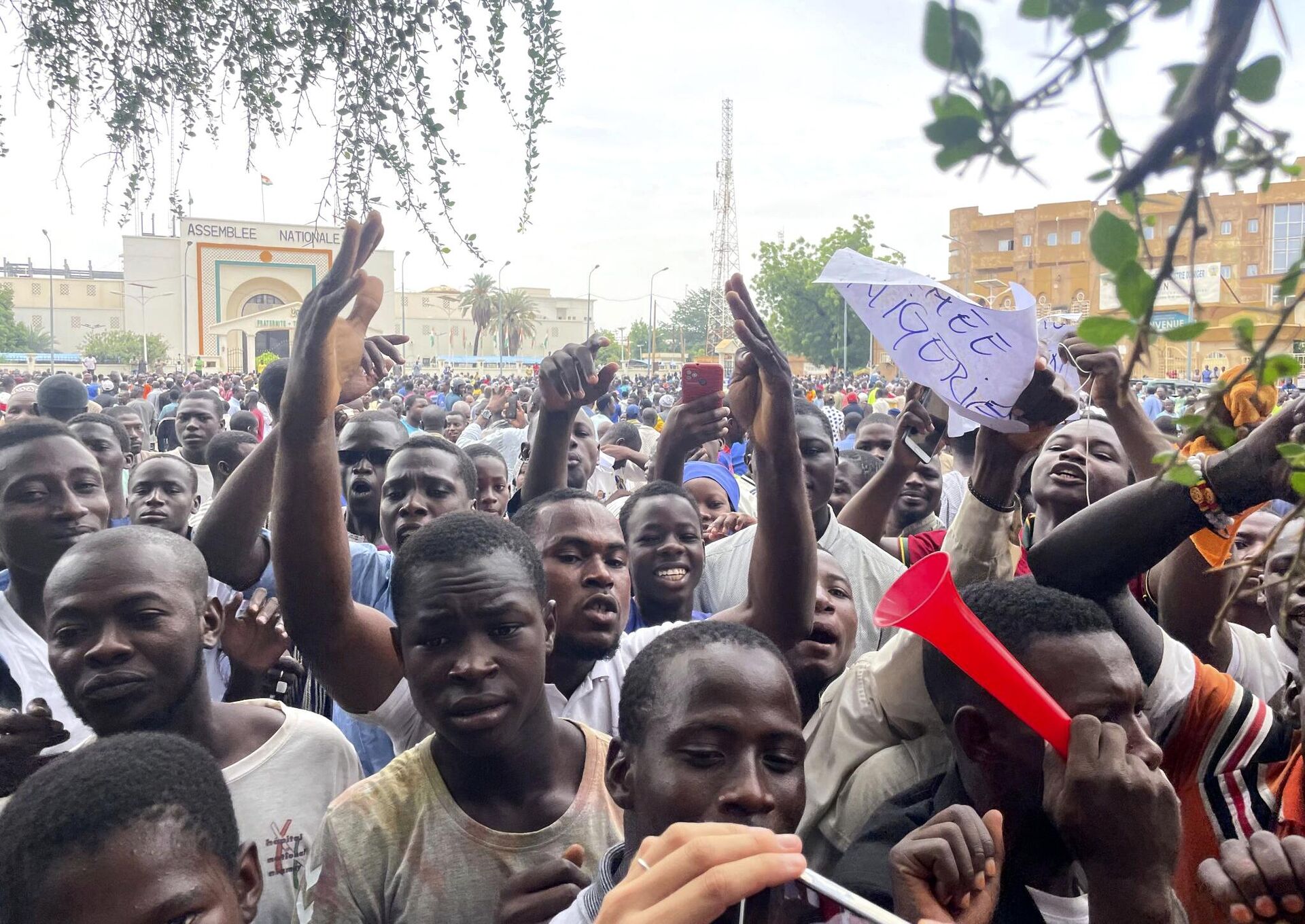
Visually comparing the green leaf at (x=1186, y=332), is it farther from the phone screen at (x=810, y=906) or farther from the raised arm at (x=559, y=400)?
the raised arm at (x=559, y=400)

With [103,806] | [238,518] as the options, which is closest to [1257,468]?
[103,806]

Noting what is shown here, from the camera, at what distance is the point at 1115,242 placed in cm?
85

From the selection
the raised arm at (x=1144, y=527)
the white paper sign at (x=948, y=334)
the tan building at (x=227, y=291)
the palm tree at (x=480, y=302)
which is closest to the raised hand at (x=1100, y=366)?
the white paper sign at (x=948, y=334)

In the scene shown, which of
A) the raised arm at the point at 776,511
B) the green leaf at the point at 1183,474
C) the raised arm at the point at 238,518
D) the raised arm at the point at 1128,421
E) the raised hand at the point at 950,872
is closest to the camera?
the green leaf at the point at 1183,474

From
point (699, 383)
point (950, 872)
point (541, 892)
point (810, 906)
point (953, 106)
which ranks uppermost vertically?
point (953, 106)

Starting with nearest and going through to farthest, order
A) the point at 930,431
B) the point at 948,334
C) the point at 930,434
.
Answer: the point at 948,334, the point at 930,431, the point at 930,434

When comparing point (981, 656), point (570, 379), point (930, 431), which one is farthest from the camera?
point (930, 431)

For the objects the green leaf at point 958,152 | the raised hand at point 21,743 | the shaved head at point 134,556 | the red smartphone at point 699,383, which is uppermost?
Result: the green leaf at point 958,152

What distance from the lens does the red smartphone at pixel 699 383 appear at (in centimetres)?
400

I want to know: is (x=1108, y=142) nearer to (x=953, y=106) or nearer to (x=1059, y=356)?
(x=953, y=106)

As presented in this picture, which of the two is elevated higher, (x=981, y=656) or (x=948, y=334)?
(x=948, y=334)

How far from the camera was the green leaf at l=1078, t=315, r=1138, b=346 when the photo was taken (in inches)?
33.8

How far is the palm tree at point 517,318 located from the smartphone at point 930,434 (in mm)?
67755

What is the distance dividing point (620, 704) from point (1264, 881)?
3.78ft
